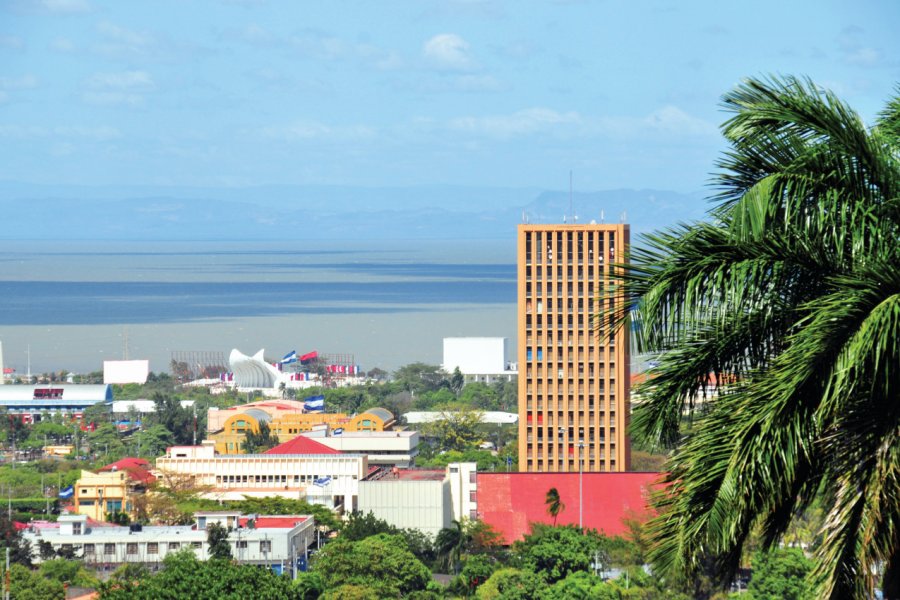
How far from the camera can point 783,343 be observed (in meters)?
7.25

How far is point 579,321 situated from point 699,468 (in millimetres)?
49179

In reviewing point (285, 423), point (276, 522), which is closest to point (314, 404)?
point (285, 423)

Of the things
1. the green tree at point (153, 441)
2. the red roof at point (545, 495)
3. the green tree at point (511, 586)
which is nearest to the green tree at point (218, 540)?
the green tree at point (511, 586)

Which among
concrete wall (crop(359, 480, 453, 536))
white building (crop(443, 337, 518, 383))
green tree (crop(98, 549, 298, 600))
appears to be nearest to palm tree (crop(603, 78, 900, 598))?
green tree (crop(98, 549, 298, 600))

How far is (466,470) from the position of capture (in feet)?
183

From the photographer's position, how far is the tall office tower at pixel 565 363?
2190 inches

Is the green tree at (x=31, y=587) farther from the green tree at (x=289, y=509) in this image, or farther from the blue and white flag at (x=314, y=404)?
the blue and white flag at (x=314, y=404)

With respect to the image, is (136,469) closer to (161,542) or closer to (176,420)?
(161,542)

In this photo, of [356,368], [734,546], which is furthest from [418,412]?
[734,546]

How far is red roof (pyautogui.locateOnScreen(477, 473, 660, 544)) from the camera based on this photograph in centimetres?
5056

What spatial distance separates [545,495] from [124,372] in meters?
66.5

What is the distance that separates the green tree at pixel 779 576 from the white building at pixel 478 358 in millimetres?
80649

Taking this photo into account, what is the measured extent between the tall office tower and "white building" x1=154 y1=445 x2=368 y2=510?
1029 centimetres

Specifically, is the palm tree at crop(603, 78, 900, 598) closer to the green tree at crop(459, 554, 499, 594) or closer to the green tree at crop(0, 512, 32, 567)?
the green tree at crop(459, 554, 499, 594)
